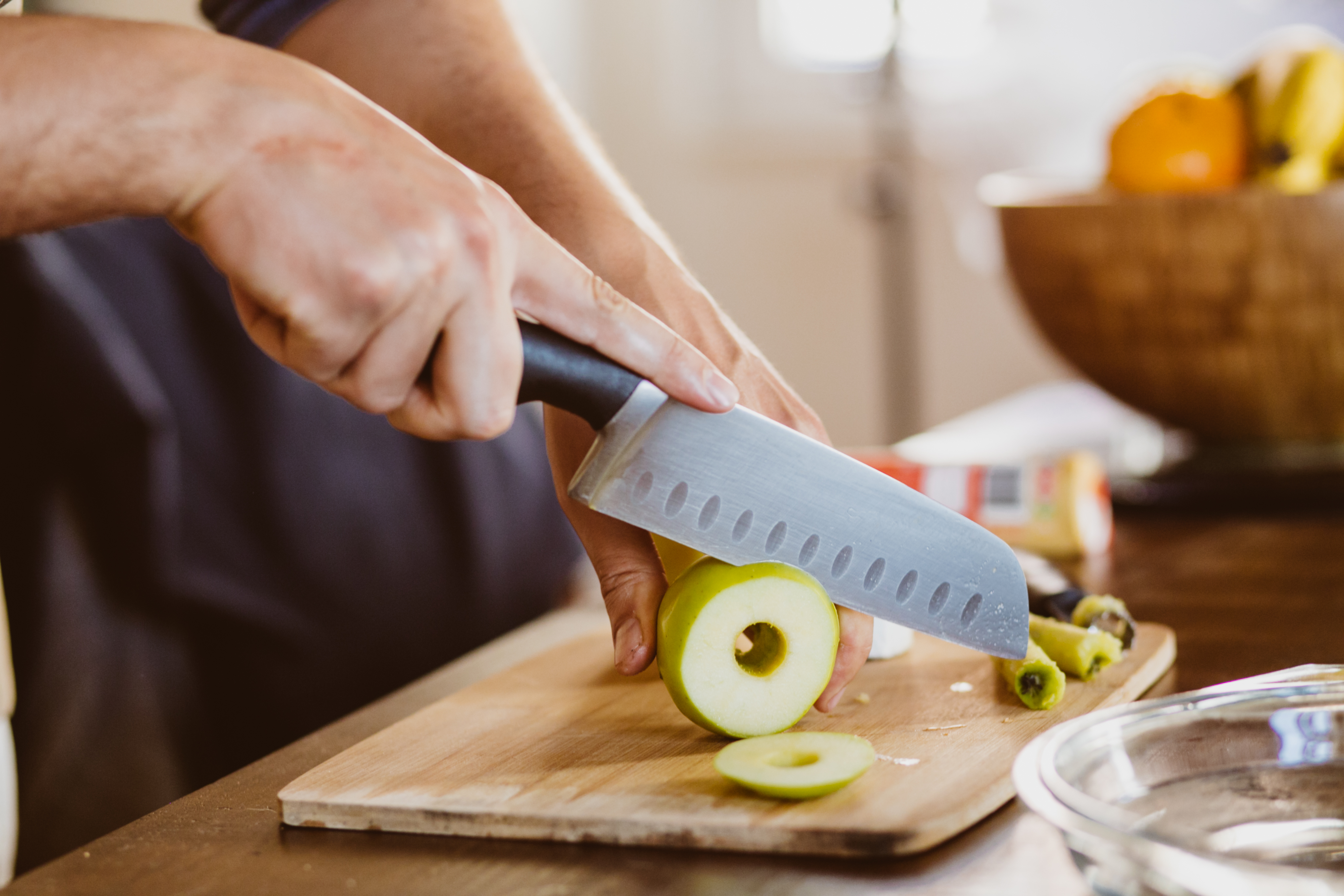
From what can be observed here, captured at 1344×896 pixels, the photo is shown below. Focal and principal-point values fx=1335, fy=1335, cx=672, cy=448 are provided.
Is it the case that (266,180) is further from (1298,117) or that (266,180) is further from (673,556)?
(1298,117)

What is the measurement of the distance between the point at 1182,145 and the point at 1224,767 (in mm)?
1121

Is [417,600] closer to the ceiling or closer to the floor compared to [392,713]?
closer to the floor

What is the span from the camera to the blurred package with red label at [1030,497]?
1.33 m

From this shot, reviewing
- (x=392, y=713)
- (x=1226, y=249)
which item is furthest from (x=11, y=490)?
(x=1226, y=249)

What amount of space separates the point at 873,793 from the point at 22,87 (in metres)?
0.54

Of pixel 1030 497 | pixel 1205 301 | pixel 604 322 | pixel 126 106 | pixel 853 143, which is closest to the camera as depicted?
pixel 126 106

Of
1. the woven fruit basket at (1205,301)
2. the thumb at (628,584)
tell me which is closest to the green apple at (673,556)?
the thumb at (628,584)

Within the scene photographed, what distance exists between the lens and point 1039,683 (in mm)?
826

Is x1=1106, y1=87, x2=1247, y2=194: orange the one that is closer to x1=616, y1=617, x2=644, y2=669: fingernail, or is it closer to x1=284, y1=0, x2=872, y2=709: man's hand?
x1=284, y1=0, x2=872, y2=709: man's hand

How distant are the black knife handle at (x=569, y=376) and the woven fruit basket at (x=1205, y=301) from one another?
957 mm

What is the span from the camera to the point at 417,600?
7.02 ft

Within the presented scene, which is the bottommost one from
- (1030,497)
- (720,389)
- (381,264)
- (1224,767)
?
(1030,497)

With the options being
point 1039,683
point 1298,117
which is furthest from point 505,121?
point 1298,117

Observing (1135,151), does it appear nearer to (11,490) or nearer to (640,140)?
(11,490)
